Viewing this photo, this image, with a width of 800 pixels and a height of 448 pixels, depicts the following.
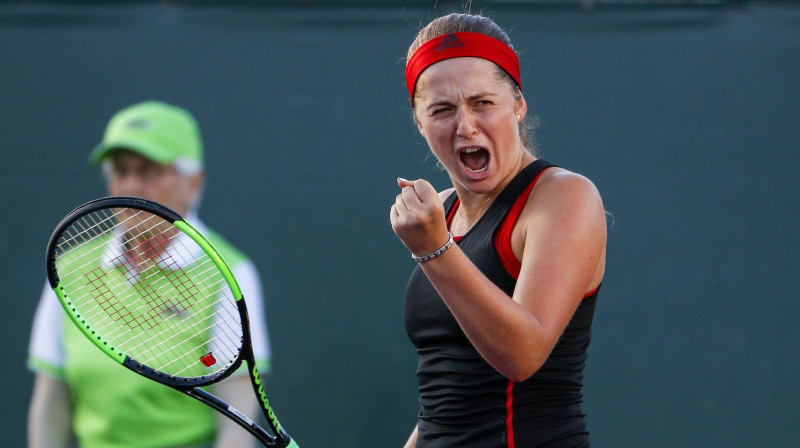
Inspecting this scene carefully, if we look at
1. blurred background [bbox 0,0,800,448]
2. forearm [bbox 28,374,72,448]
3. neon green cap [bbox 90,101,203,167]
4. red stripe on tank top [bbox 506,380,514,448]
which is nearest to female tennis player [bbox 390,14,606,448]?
red stripe on tank top [bbox 506,380,514,448]

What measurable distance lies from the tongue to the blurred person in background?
829 millimetres

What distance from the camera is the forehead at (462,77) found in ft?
5.58

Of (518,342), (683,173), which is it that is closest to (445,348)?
(518,342)

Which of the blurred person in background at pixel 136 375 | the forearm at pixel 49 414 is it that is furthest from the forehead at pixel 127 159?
the forearm at pixel 49 414

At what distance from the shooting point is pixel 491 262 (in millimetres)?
1600

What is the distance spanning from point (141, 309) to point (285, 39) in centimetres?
148

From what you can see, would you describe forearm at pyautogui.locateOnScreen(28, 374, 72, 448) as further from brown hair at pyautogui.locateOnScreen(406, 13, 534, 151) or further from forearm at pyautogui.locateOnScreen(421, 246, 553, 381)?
forearm at pyautogui.locateOnScreen(421, 246, 553, 381)

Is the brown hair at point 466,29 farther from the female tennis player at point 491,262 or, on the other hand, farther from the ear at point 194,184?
the ear at point 194,184

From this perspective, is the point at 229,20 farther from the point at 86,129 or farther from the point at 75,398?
the point at 75,398

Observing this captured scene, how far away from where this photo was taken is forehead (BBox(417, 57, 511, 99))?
1.70 metres

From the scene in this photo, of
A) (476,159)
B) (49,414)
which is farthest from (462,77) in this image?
(49,414)

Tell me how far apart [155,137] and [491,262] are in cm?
119

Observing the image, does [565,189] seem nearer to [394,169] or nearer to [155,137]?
[155,137]

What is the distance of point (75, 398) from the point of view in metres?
2.35
